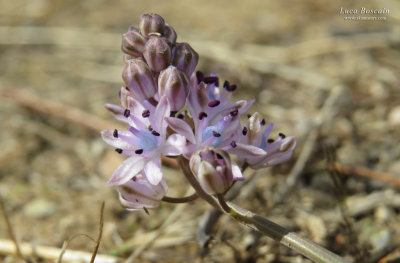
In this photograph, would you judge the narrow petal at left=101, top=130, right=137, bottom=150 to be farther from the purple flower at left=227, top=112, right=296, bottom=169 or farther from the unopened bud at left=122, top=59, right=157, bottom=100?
the purple flower at left=227, top=112, right=296, bottom=169

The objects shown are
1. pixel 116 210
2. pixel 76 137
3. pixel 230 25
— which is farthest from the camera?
pixel 230 25

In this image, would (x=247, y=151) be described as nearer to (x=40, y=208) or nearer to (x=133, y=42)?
(x=133, y=42)

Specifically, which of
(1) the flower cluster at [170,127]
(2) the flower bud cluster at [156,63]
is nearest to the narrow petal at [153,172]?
(1) the flower cluster at [170,127]

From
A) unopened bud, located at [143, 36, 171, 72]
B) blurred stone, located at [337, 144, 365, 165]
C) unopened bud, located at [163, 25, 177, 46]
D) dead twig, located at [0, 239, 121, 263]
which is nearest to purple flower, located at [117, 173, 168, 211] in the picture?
unopened bud, located at [143, 36, 171, 72]

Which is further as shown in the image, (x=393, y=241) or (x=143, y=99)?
(x=393, y=241)

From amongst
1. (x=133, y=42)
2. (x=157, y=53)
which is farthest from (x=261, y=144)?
(x=133, y=42)

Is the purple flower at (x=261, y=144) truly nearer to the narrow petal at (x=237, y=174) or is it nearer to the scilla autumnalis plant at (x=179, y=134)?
the scilla autumnalis plant at (x=179, y=134)

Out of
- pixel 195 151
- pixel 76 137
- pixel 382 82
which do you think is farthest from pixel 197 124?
pixel 382 82

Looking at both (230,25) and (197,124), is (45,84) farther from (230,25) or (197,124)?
(197,124)
